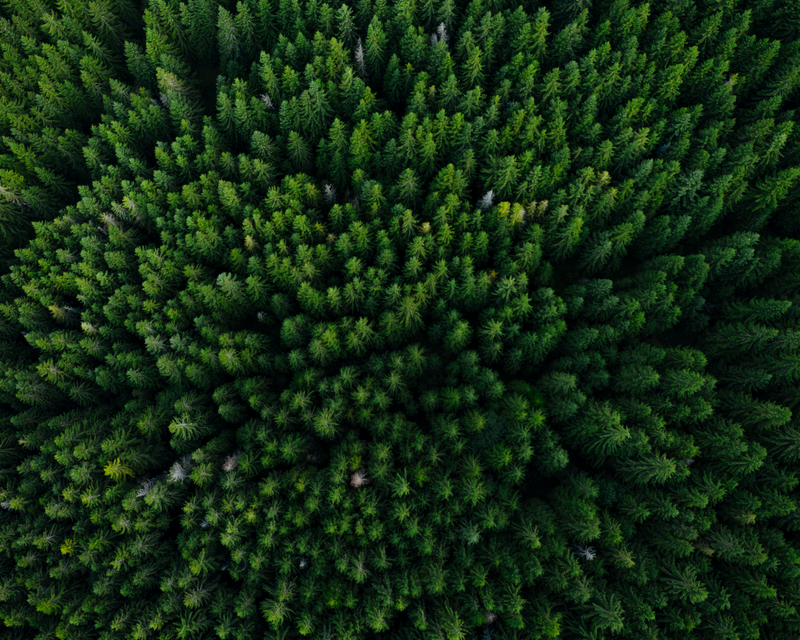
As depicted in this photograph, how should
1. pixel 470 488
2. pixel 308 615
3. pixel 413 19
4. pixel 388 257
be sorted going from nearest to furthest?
1. pixel 308 615
2. pixel 470 488
3. pixel 388 257
4. pixel 413 19

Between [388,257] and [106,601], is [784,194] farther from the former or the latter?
[106,601]

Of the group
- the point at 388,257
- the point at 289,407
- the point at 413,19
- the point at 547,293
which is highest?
the point at 413,19

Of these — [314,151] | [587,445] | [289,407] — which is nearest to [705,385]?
[587,445]

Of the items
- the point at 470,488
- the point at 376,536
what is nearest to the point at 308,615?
the point at 376,536

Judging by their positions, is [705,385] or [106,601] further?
[705,385]

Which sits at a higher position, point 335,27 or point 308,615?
point 335,27

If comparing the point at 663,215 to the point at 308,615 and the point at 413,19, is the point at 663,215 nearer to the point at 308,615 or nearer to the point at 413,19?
the point at 413,19

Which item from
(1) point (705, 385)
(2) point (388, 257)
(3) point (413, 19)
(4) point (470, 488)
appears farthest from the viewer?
(3) point (413, 19)
